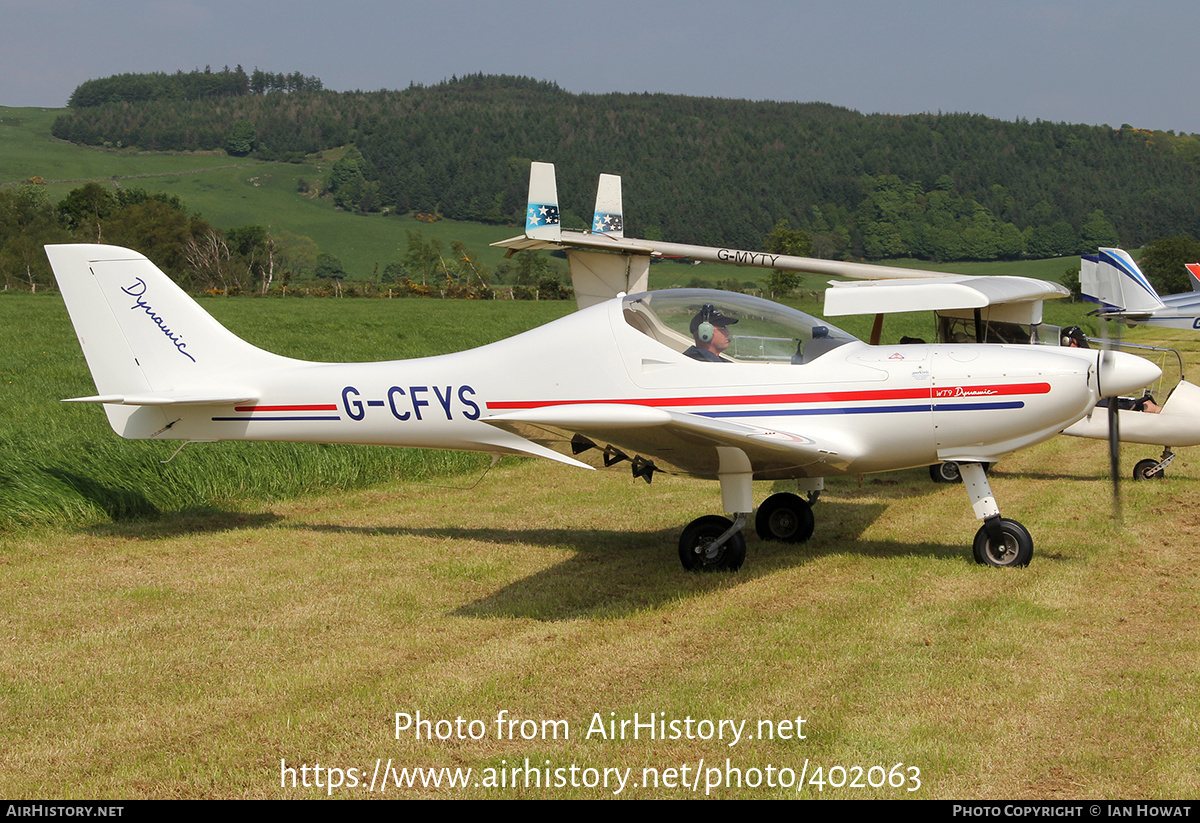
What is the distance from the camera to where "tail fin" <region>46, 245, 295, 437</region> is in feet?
27.3

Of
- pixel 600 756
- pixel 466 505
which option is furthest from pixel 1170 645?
pixel 466 505

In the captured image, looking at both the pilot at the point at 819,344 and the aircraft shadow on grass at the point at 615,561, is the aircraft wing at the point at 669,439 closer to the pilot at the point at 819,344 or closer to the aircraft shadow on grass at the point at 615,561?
the pilot at the point at 819,344

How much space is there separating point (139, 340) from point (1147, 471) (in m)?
10.2

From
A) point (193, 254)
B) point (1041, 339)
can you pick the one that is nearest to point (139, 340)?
point (1041, 339)

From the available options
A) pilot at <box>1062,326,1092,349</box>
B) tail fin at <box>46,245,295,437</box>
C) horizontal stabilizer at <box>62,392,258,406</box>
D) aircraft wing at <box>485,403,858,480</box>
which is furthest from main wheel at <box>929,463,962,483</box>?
horizontal stabilizer at <box>62,392,258,406</box>

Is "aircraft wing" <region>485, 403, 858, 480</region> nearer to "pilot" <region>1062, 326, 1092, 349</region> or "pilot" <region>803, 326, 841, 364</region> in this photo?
"pilot" <region>803, 326, 841, 364</region>

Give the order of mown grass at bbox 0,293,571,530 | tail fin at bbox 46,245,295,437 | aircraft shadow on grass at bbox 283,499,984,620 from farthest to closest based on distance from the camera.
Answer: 1. mown grass at bbox 0,293,571,530
2. tail fin at bbox 46,245,295,437
3. aircraft shadow on grass at bbox 283,499,984,620

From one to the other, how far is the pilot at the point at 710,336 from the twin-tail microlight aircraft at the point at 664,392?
0.01m

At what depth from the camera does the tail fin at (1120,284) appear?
2527 cm

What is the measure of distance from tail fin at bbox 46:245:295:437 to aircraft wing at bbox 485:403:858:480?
308 cm

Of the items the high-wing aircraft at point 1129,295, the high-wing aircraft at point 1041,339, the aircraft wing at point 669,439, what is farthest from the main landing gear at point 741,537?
the high-wing aircraft at point 1129,295

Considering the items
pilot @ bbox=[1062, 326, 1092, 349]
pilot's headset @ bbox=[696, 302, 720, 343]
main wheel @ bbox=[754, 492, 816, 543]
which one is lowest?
main wheel @ bbox=[754, 492, 816, 543]
